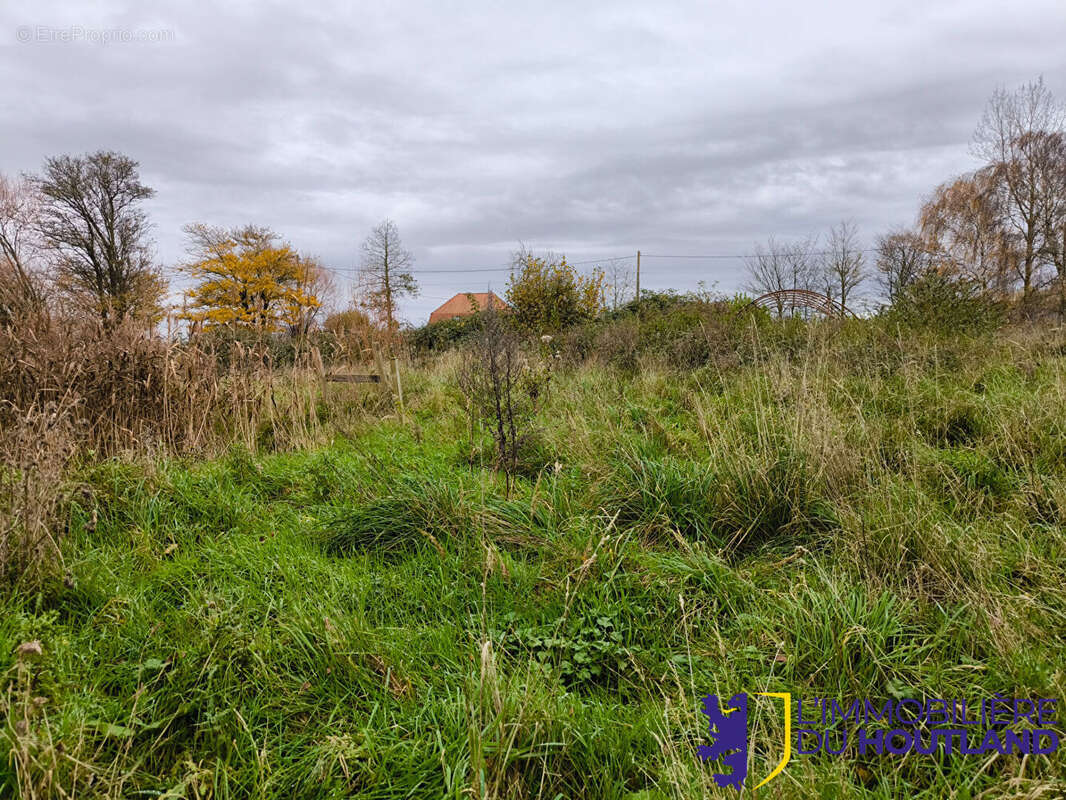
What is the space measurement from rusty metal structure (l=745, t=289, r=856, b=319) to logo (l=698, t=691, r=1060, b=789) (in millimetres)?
9696

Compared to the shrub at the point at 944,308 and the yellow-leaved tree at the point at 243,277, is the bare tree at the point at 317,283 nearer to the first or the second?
the yellow-leaved tree at the point at 243,277

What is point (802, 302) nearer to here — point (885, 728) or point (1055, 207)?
point (885, 728)

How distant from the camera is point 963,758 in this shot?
1.59 metres

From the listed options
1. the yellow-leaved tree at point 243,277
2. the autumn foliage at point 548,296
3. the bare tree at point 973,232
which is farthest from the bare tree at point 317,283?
the bare tree at point 973,232

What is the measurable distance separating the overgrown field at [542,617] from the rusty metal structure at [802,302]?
692 centimetres

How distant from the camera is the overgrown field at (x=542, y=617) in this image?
1593mm

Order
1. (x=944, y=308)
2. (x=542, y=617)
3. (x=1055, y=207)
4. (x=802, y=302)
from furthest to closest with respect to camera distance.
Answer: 1. (x=1055, y=207)
2. (x=802, y=302)
3. (x=944, y=308)
4. (x=542, y=617)

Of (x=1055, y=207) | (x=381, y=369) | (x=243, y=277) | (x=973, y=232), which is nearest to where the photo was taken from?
(x=381, y=369)

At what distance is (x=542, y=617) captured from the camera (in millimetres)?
2352

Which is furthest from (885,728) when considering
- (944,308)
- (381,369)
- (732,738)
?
(944,308)

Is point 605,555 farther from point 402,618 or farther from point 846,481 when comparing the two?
point 846,481

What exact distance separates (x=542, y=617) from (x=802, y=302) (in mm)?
11841

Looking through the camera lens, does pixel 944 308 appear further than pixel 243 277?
No

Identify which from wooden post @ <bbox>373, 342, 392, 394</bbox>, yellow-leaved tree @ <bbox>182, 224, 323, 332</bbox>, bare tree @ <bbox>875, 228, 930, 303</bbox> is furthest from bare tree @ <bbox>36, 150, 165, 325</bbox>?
bare tree @ <bbox>875, 228, 930, 303</bbox>
